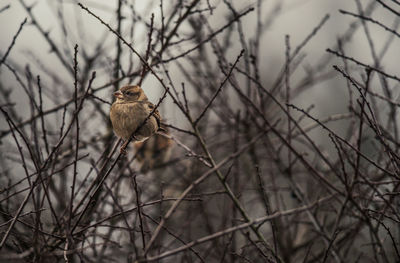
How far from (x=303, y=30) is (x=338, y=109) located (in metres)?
3.05

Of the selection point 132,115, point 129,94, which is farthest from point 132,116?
point 129,94

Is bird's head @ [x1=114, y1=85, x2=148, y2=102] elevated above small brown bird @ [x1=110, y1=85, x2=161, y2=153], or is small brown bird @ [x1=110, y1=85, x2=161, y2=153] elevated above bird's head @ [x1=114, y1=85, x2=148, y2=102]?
bird's head @ [x1=114, y1=85, x2=148, y2=102]

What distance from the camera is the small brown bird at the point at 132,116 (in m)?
3.46

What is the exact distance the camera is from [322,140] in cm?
1492

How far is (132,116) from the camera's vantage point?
3533 mm

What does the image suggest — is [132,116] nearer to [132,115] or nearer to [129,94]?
[132,115]

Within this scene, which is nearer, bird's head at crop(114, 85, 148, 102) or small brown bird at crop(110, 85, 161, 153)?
small brown bird at crop(110, 85, 161, 153)

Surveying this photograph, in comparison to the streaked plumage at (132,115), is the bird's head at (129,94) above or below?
above

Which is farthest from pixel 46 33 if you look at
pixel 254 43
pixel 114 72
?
pixel 254 43

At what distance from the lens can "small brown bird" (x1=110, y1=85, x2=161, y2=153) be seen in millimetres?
3465

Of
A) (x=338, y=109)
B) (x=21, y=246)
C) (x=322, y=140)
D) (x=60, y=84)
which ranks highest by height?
(x=338, y=109)

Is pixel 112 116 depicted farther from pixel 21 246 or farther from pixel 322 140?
pixel 322 140

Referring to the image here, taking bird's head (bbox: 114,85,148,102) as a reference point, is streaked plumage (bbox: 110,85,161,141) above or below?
below

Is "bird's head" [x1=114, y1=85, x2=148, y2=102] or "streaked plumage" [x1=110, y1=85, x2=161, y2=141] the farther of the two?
"bird's head" [x1=114, y1=85, x2=148, y2=102]
